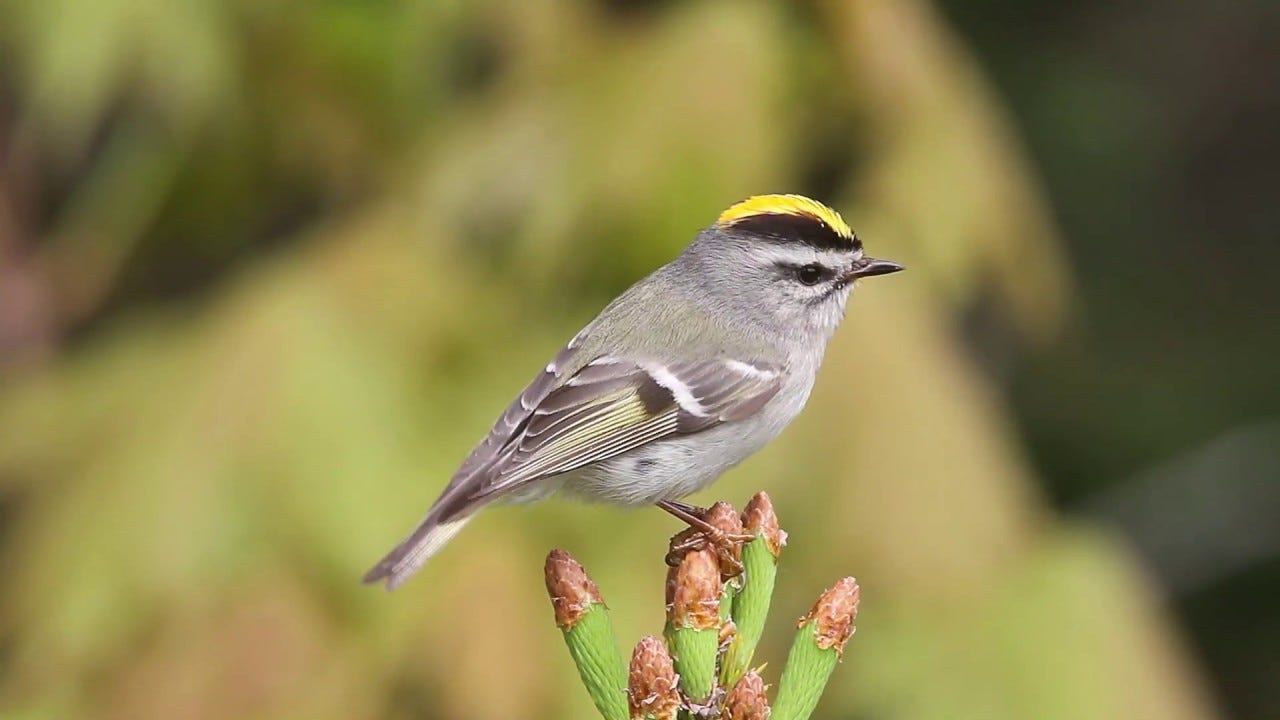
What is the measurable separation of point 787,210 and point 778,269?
0.25m

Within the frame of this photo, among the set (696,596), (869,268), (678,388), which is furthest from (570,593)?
(869,268)

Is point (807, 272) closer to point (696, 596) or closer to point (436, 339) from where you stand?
point (436, 339)

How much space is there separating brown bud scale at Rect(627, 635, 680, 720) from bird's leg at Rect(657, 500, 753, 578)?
329 millimetres

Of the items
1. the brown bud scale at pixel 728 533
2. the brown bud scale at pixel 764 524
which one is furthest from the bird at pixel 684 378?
the brown bud scale at pixel 764 524

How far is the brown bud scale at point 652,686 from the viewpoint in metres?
1.46

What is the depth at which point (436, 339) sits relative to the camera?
121 inches

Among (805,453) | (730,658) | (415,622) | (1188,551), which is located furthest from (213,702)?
(1188,551)

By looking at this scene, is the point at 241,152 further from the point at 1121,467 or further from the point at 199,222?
the point at 1121,467

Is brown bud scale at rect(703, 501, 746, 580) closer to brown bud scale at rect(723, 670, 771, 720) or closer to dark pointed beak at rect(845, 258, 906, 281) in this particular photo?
brown bud scale at rect(723, 670, 771, 720)

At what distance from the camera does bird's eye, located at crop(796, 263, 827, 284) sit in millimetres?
2662

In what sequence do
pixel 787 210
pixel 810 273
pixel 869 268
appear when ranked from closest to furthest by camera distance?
pixel 787 210, pixel 869 268, pixel 810 273

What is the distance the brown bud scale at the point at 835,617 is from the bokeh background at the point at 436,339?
113cm

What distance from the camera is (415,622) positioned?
2.79 meters

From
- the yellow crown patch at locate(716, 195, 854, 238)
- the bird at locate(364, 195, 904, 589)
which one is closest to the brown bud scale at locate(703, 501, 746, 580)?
the bird at locate(364, 195, 904, 589)
